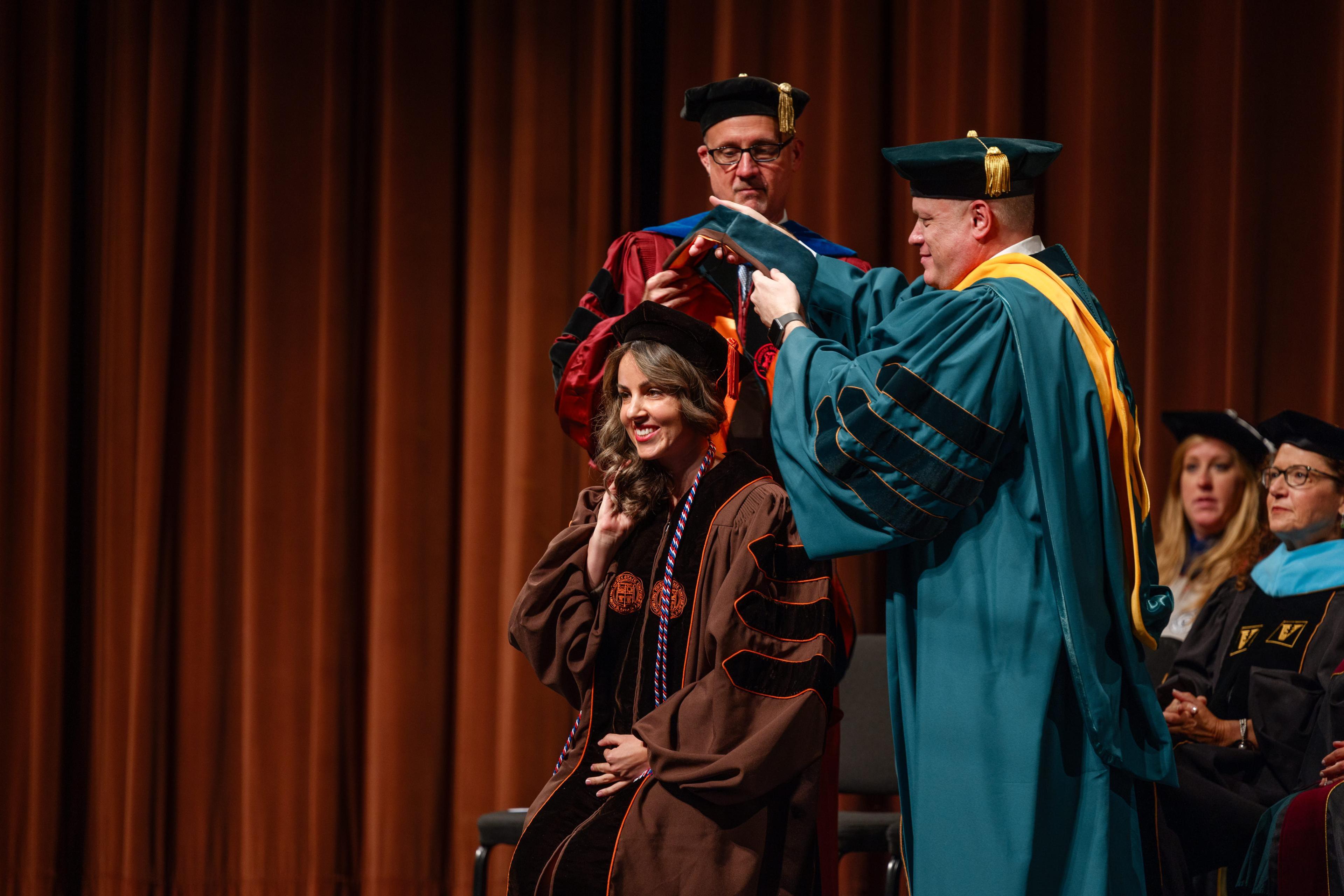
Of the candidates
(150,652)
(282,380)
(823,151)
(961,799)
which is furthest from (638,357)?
(150,652)

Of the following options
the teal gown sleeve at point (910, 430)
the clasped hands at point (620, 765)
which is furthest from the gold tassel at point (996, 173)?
the clasped hands at point (620, 765)

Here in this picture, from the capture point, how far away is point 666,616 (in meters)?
2.72

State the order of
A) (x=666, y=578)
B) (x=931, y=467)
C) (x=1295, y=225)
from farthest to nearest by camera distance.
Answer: (x=1295, y=225), (x=666, y=578), (x=931, y=467)

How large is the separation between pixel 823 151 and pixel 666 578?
6.77ft

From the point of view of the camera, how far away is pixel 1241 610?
11.8 ft

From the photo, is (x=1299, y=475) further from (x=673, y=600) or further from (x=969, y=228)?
(x=673, y=600)

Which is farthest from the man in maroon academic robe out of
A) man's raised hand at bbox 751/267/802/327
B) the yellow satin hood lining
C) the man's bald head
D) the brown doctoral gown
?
the yellow satin hood lining

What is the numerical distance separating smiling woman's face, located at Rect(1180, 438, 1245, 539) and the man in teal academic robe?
1694 millimetres

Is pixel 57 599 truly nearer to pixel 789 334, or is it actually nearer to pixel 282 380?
pixel 282 380

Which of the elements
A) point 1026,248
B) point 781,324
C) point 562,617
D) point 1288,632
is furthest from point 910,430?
point 1288,632

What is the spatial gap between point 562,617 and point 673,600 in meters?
0.27

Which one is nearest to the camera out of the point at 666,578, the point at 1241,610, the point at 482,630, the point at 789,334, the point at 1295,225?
the point at 789,334

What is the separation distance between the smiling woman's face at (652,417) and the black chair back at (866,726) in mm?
1366

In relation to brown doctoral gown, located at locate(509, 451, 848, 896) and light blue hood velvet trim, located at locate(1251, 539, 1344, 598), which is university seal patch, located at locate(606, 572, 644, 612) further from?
light blue hood velvet trim, located at locate(1251, 539, 1344, 598)
